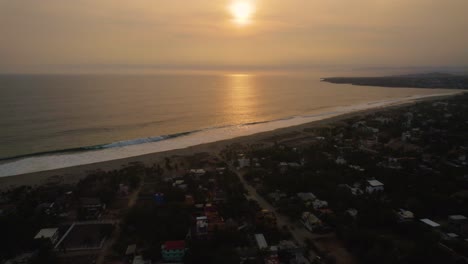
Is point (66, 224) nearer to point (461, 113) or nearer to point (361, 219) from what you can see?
point (361, 219)

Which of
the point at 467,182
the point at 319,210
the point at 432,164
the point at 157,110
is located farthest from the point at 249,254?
the point at 157,110

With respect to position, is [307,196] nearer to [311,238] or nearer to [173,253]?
[311,238]

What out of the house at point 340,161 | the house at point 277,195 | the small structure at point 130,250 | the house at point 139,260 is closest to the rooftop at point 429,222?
the house at point 277,195

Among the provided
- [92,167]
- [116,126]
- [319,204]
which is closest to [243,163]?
[319,204]

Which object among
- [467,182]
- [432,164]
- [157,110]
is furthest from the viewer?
[157,110]

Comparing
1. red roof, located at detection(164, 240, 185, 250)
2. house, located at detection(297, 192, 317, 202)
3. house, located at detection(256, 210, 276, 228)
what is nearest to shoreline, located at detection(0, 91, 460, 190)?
red roof, located at detection(164, 240, 185, 250)

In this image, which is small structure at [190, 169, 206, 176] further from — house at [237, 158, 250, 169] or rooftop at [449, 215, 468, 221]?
rooftop at [449, 215, 468, 221]
